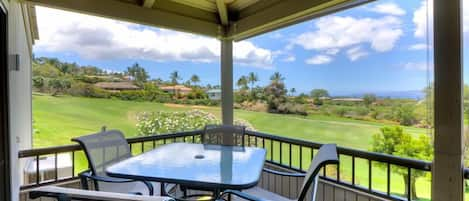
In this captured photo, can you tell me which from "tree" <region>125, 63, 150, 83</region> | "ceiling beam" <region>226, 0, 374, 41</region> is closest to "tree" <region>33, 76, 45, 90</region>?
"tree" <region>125, 63, 150, 83</region>

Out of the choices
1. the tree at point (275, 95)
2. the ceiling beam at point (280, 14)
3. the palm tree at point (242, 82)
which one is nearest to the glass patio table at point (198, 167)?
the tree at point (275, 95)

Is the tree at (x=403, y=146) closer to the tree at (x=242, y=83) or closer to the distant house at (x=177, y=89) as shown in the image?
the tree at (x=242, y=83)

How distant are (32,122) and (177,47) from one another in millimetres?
2063

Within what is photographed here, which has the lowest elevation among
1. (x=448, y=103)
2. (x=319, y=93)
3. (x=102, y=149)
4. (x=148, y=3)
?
(x=102, y=149)

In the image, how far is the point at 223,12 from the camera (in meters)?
3.94

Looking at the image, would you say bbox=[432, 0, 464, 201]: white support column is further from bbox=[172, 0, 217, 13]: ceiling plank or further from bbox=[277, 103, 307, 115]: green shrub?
bbox=[172, 0, 217, 13]: ceiling plank

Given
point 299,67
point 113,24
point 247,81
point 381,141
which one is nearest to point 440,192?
point 381,141

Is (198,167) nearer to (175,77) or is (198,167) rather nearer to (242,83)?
(175,77)

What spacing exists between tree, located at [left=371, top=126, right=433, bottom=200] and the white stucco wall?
3.52 m

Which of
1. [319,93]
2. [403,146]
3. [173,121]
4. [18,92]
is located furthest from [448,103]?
[18,92]

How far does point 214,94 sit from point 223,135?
0.99 meters

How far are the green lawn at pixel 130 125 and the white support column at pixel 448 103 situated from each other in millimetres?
595

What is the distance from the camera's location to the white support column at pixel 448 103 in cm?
189

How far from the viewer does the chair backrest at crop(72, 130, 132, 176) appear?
2.33 meters
